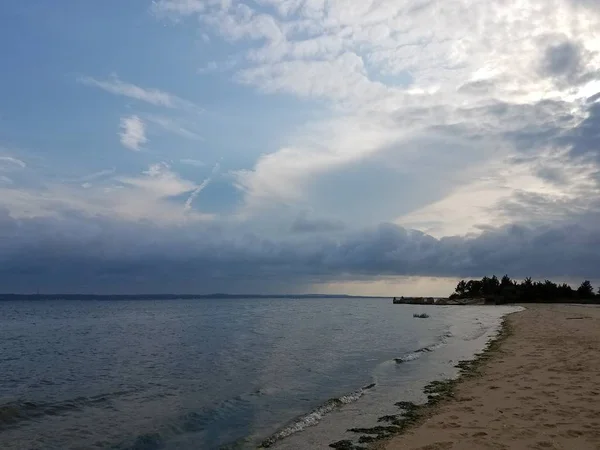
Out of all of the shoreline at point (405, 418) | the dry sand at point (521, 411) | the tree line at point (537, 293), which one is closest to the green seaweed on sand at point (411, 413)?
the shoreline at point (405, 418)

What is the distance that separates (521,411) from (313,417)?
18.7 ft

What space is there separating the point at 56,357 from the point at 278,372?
1757 cm

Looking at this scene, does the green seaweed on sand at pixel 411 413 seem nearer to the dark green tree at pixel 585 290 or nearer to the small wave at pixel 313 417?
the small wave at pixel 313 417

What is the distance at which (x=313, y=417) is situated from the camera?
1393cm

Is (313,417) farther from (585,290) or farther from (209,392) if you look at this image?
(585,290)

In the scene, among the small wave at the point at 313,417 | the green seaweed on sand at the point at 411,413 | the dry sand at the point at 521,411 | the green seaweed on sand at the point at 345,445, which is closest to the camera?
the dry sand at the point at 521,411

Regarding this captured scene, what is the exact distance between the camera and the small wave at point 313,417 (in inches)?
472

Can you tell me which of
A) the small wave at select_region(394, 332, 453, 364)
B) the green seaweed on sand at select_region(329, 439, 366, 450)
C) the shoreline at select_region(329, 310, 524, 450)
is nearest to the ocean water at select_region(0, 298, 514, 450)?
the small wave at select_region(394, 332, 453, 364)

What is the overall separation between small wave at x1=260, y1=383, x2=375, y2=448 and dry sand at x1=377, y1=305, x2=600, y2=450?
295 cm

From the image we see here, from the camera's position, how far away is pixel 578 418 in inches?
437

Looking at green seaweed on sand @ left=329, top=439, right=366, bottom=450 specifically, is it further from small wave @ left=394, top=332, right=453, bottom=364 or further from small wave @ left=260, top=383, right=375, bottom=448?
small wave @ left=394, top=332, right=453, bottom=364

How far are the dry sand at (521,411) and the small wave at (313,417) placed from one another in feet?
9.68

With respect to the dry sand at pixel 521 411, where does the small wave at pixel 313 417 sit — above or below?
below

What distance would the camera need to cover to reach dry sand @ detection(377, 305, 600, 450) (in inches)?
386
